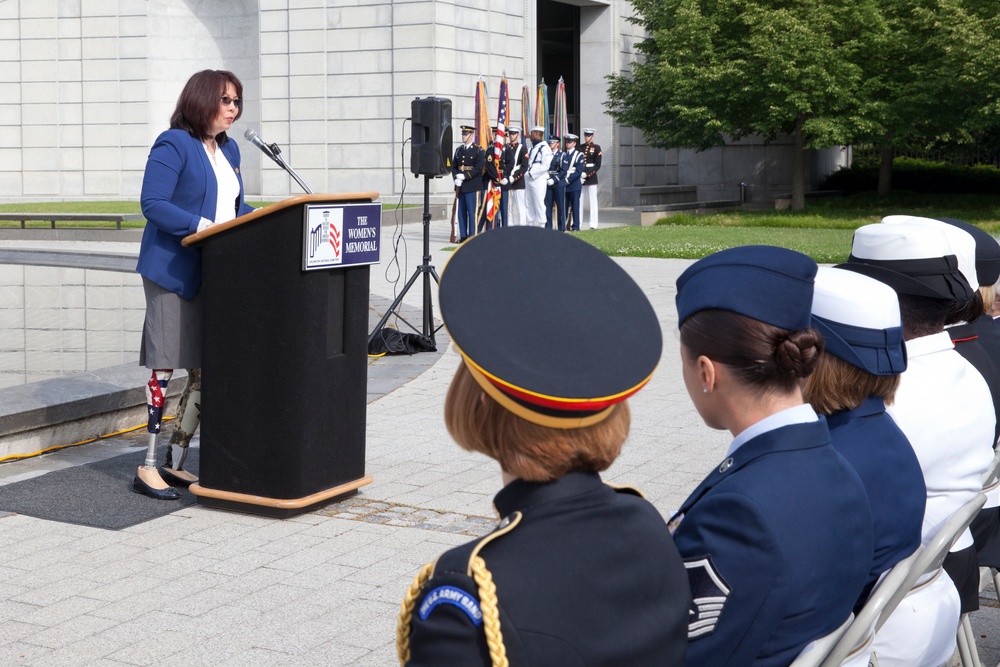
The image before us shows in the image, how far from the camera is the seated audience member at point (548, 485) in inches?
68.5

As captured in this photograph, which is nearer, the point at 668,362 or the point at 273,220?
the point at 273,220

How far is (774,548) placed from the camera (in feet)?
Result: 6.87

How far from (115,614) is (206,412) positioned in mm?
1411

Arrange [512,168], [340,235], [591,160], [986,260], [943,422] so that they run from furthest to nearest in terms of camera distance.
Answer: [591,160], [512,168], [340,235], [986,260], [943,422]

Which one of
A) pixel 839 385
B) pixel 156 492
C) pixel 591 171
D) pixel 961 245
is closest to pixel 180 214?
pixel 156 492

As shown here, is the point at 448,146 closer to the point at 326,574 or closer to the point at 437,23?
the point at 326,574

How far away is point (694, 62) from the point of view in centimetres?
3222

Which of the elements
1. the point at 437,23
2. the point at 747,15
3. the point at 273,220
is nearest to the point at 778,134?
the point at 747,15

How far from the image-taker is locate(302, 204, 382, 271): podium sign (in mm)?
5438

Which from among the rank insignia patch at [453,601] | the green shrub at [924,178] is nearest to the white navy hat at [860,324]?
the rank insignia patch at [453,601]

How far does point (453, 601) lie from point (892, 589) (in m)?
1.12

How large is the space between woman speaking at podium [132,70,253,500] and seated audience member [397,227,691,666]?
4083 millimetres

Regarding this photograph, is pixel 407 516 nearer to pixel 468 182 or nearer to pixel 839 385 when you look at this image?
pixel 839 385

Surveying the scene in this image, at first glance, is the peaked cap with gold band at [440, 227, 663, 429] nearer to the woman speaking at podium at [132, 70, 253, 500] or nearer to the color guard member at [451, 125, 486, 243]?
the woman speaking at podium at [132, 70, 253, 500]
